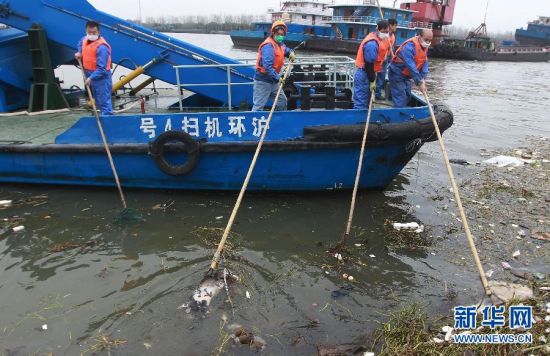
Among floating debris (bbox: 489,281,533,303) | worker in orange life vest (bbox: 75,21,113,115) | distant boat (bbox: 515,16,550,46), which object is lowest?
floating debris (bbox: 489,281,533,303)

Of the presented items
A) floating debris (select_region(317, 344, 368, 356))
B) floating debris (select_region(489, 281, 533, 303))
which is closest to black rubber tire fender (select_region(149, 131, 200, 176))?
floating debris (select_region(317, 344, 368, 356))

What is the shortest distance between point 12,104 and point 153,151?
11.0 feet

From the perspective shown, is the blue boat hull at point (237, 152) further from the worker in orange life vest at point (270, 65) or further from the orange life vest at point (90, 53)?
the orange life vest at point (90, 53)

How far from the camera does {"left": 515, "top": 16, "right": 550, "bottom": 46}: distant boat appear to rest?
53500 millimetres

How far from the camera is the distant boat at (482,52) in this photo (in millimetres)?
37125

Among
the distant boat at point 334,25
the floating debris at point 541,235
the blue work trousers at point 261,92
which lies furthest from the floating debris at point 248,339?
the distant boat at point 334,25

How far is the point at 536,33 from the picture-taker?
178 feet

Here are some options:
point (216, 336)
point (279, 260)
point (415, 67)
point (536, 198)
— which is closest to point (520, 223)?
point (536, 198)

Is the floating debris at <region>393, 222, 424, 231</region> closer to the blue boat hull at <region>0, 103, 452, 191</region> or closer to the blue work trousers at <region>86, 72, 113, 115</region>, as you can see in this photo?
the blue boat hull at <region>0, 103, 452, 191</region>

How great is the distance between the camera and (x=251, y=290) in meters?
3.70

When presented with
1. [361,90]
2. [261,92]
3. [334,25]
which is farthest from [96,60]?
[334,25]

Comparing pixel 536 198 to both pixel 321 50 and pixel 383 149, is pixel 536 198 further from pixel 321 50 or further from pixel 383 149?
pixel 321 50

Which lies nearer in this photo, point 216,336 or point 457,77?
point 216,336

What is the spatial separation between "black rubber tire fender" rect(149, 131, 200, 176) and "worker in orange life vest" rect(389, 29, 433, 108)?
2.72 metres
